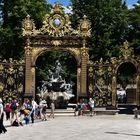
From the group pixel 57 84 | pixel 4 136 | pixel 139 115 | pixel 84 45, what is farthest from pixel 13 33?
pixel 4 136

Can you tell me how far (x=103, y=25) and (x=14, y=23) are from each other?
8.52 metres

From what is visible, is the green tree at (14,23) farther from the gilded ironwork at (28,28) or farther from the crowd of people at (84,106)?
the crowd of people at (84,106)

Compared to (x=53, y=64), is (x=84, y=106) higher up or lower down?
lower down

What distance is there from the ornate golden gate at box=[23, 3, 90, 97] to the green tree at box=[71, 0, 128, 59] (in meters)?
8.92

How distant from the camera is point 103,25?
50.6m

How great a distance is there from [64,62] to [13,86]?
547 inches

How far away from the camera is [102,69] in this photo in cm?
4031

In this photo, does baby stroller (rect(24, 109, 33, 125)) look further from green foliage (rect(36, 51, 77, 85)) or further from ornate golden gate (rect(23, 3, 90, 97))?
green foliage (rect(36, 51, 77, 85))

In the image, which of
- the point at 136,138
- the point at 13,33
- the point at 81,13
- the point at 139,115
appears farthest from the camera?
the point at 81,13

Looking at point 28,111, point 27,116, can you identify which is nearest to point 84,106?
point 28,111

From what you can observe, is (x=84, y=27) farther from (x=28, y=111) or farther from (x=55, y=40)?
(x=28, y=111)

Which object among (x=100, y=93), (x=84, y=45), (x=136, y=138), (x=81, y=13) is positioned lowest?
(x=136, y=138)

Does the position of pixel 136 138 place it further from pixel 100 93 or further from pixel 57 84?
pixel 57 84

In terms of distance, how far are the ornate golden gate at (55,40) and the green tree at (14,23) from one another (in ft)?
24.0
